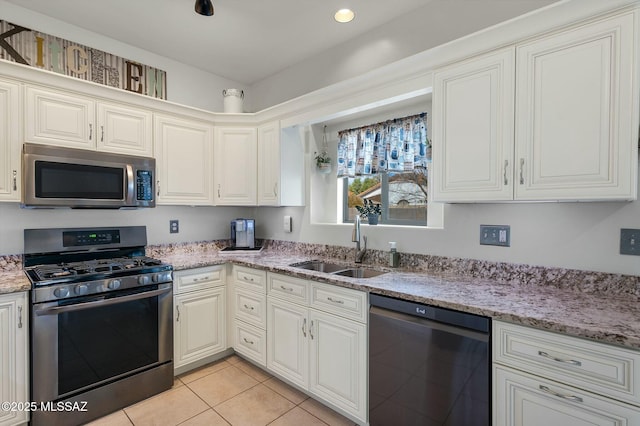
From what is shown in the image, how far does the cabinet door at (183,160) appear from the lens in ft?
8.98

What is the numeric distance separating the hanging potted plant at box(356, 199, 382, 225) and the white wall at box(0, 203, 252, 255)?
1431 mm

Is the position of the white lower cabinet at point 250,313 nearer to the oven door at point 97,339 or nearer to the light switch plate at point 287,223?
the oven door at point 97,339

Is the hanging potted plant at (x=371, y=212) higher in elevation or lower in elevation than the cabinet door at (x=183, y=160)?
lower

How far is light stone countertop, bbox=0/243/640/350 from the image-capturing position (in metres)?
1.19

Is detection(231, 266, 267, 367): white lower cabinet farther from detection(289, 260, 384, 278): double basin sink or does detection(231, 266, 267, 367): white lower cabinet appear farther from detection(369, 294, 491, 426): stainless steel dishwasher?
detection(369, 294, 491, 426): stainless steel dishwasher

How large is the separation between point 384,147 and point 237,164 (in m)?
1.46

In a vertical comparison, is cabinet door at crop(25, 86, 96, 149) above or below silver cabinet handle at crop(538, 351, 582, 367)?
above

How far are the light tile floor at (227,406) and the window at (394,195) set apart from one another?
5.11ft

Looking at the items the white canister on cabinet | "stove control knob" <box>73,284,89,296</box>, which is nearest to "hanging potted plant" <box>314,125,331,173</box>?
the white canister on cabinet

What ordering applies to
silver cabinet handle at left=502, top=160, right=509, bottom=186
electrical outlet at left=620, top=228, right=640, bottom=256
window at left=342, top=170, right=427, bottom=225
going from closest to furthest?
electrical outlet at left=620, top=228, right=640, bottom=256 < silver cabinet handle at left=502, top=160, right=509, bottom=186 < window at left=342, top=170, right=427, bottom=225

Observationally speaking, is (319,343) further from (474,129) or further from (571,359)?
(474,129)

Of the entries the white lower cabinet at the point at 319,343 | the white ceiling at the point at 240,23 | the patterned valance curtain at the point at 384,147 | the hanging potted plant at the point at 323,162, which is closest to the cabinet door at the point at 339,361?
the white lower cabinet at the point at 319,343

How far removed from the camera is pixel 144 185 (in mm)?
2564

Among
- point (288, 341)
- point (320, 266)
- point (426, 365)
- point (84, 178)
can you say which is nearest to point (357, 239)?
point (320, 266)
